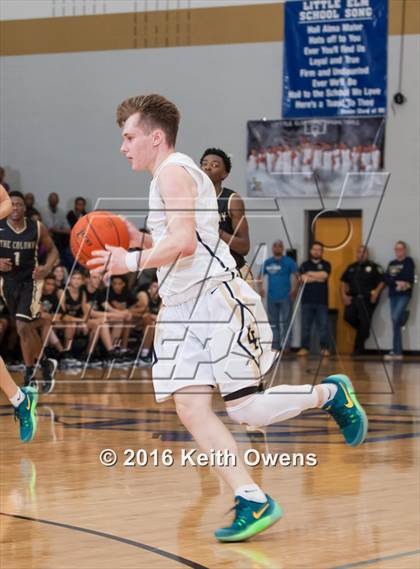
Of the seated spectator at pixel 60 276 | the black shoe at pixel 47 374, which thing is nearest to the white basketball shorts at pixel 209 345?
the black shoe at pixel 47 374

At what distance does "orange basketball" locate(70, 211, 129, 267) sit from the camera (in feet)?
14.4

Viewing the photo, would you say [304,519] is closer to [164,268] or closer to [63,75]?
[164,268]

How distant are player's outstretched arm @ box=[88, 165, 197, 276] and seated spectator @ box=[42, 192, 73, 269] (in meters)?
14.8

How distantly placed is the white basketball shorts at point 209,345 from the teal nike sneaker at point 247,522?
49cm

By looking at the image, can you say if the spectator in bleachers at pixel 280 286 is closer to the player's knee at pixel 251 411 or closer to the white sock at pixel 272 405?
the white sock at pixel 272 405

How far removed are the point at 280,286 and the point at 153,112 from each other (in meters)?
13.9

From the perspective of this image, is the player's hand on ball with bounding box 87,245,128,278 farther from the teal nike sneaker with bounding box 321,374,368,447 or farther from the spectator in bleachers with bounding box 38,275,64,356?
the spectator in bleachers with bounding box 38,275,64,356

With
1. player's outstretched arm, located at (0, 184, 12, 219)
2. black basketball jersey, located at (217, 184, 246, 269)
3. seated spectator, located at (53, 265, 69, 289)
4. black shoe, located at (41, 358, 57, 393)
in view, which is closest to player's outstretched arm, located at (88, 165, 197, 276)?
player's outstretched arm, located at (0, 184, 12, 219)

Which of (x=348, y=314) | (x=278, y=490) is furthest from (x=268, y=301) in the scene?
(x=278, y=490)

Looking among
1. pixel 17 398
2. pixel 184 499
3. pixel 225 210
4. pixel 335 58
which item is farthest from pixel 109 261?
pixel 335 58

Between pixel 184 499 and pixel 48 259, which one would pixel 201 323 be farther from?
pixel 48 259

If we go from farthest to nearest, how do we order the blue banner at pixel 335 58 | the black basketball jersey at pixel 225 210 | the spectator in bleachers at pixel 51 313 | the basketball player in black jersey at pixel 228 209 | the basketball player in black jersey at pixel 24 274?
the blue banner at pixel 335 58
the spectator in bleachers at pixel 51 313
the basketball player in black jersey at pixel 24 274
the black basketball jersey at pixel 225 210
the basketball player in black jersey at pixel 228 209

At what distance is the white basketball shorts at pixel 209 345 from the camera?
438 cm

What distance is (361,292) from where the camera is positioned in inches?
739
